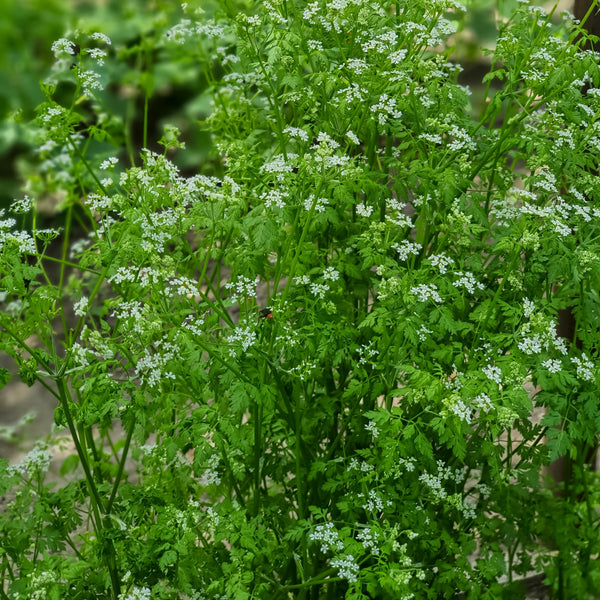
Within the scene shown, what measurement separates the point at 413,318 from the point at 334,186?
60 cm

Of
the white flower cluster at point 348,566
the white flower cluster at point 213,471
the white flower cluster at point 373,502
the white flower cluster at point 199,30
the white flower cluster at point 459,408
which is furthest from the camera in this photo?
the white flower cluster at point 199,30

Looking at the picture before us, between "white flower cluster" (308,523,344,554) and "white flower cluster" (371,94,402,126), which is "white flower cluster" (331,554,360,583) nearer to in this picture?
"white flower cluster" (308,523,344,554)

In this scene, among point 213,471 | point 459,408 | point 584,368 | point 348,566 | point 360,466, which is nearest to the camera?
point 459,408

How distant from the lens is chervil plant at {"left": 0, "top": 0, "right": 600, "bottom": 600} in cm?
310

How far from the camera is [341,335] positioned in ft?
10.9

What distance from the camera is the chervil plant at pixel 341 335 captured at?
10.2 feet

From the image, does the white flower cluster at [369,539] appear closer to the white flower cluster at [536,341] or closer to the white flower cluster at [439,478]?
the white flower cluster at [439,478]

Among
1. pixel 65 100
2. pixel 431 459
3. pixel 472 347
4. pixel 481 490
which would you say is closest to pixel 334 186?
pixel 472 347

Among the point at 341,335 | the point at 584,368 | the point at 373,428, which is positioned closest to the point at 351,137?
the point at 341,335

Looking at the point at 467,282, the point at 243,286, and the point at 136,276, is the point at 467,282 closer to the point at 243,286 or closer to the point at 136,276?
the point at 243,286

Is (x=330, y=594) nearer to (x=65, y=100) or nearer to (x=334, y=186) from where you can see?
(x=334, y=186)

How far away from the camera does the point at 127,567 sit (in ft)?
10.8

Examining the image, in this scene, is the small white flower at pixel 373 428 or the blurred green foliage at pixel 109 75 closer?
the small white flower at pixel 373 428

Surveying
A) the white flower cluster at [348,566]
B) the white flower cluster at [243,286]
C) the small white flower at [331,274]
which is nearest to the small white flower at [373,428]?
the white flower cluster at [348,566]
